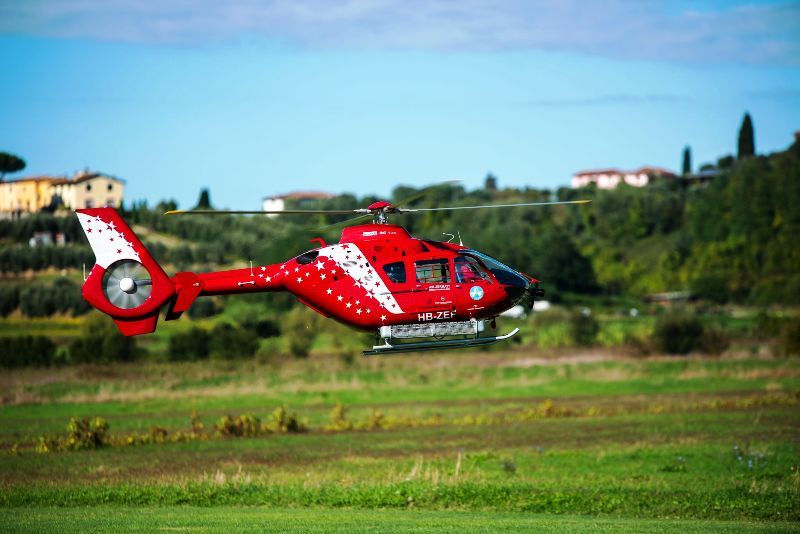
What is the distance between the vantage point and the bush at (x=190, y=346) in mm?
63062

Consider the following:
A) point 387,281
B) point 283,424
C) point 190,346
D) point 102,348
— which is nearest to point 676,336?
point 190,346

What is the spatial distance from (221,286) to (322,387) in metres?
42.0

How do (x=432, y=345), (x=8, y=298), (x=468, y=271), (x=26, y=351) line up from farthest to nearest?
A: (x=8, y=298) < (x=26, y=351) < (x=468, y=271) < (x=432, y=345)

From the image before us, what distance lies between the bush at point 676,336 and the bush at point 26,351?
39.7 metres

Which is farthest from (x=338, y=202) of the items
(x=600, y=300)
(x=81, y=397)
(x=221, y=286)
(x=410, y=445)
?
(x=221, y=286)

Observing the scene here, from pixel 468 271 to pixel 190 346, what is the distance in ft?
125

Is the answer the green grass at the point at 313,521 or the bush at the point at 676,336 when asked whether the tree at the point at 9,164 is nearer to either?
the green grass at the point at 313,521

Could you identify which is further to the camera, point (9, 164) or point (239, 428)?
point (9, 164)

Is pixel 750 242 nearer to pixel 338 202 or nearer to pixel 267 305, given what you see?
pixel 338 202

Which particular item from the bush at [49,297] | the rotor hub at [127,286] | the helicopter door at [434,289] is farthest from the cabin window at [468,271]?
the bush at [49,297]

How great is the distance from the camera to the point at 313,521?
28844 mm

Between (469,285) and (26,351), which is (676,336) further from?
(469,285)

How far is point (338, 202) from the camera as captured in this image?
110062mm

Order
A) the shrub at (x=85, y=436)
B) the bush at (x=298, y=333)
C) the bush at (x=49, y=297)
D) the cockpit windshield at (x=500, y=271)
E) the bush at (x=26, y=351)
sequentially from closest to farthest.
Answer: the cockpit windshield at (x=500, y=271), the shrub at (x=85, y=436), the bush at (x=26, y=351), the bush at (x=298, y=333), the bush at (x=49, y=297)
